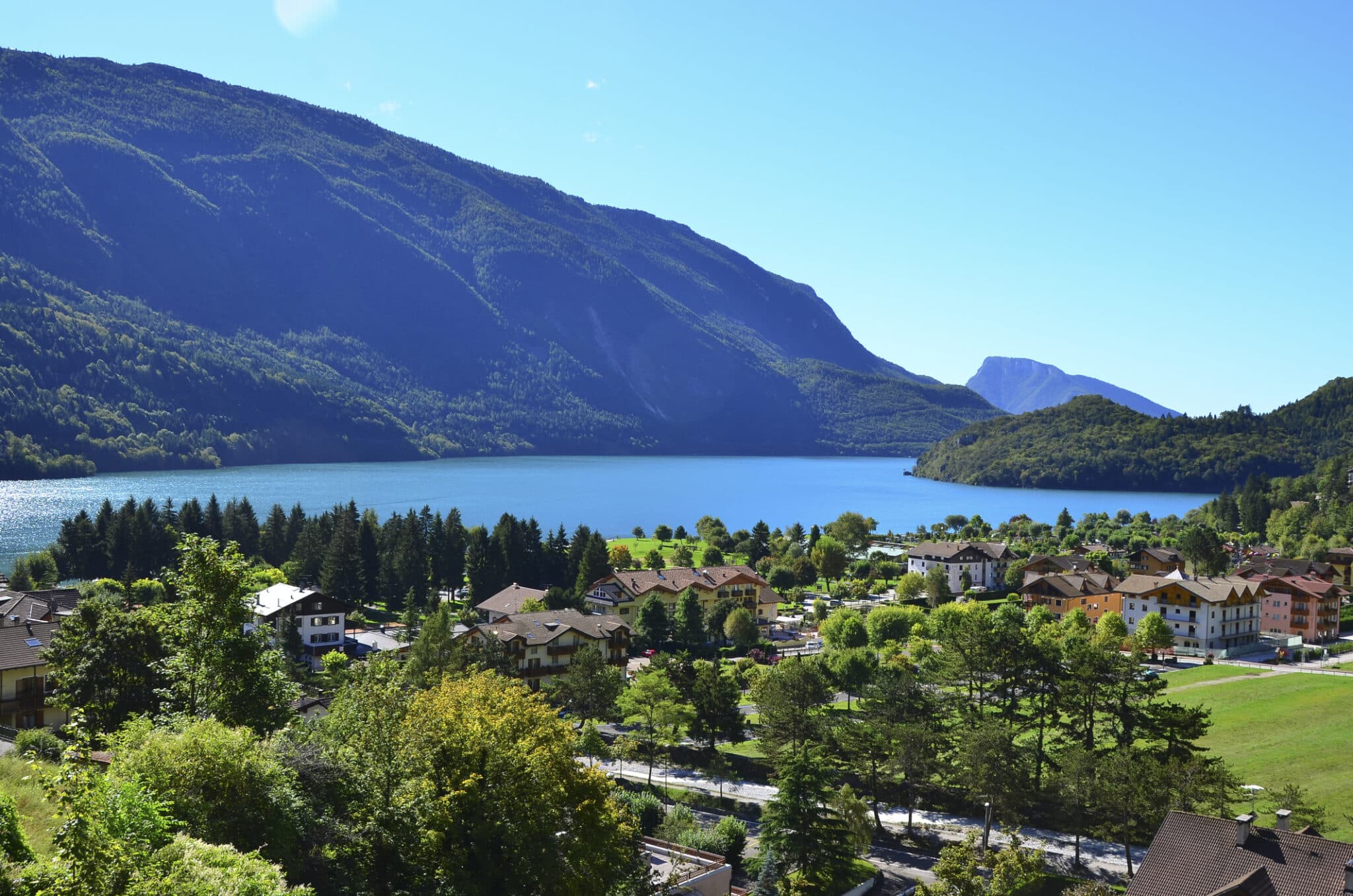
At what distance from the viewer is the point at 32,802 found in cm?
1366

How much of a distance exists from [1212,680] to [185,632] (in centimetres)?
4548

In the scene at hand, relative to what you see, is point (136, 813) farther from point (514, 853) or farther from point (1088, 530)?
point (1088, 530)

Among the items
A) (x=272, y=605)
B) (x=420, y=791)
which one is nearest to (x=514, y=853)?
(x=420, y=791)

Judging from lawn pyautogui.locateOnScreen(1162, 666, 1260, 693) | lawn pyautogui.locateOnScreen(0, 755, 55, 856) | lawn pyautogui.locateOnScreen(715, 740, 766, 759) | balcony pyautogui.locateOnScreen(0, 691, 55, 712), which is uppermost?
A: lawn pyautogui.locateOnScreen(0, 755, 55, 856)

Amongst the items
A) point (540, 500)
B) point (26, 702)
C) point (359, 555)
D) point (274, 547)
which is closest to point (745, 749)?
point (26, 702)

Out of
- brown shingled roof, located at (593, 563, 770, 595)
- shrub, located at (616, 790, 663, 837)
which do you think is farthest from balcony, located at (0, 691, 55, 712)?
brown shingled roof, located at (593, 563, 770, 595)

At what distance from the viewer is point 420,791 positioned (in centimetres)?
1600

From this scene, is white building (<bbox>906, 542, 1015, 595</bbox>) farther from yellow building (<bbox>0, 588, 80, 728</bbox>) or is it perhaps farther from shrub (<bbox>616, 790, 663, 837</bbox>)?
yellow building (<bbox>0, 588, 80, 728</bbox>)

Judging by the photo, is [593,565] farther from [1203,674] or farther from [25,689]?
[25,689]

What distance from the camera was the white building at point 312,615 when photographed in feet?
153

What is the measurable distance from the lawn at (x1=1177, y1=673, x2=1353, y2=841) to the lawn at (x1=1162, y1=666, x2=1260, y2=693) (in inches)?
65.2

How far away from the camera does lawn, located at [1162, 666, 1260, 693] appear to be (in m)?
47.1

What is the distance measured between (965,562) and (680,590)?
29487 millimetres

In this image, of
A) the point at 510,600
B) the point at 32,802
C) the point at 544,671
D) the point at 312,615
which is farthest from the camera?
the point at 510,600
